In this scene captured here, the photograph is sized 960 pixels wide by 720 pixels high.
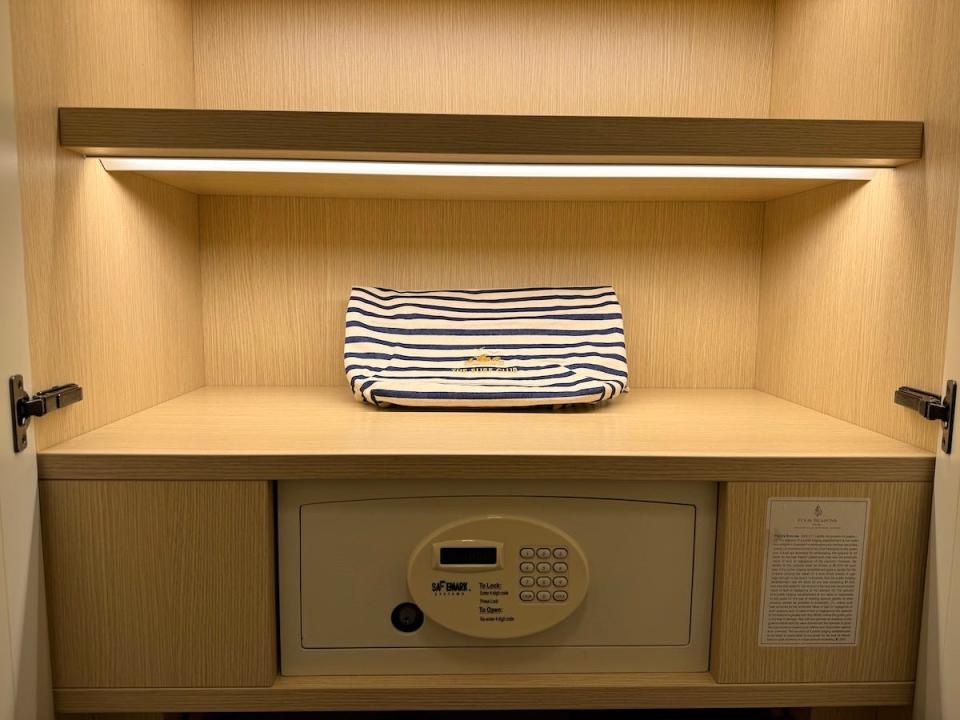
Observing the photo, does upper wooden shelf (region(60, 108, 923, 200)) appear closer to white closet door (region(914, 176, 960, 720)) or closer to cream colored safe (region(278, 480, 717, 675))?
white closet door (region(914, 176, 960, 720))

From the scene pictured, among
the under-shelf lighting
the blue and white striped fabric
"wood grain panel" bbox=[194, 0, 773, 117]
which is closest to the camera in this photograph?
the under-shelf lighting

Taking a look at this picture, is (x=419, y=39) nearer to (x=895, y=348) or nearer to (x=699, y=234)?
(x=699, y=234)

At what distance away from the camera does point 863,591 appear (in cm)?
71

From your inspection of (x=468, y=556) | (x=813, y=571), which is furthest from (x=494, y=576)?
(x=813, y=571)

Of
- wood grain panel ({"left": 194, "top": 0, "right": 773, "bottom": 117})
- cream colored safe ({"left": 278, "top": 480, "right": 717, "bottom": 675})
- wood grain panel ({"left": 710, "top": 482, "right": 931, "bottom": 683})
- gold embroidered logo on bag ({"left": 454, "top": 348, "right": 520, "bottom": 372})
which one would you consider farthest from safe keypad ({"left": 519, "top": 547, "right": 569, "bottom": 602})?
wood grain panel ({"left": 194, "top": 0, "right": 773, "bottom": 117})

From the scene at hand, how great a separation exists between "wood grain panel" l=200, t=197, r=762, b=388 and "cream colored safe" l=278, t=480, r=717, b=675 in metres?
0.45

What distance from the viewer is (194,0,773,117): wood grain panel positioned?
3.40 ft

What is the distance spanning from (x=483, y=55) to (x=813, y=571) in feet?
2.78

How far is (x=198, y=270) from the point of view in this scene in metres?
1.08

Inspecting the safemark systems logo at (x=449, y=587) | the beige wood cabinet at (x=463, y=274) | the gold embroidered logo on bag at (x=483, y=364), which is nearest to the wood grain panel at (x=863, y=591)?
the beige wood cabinet at (x=463, y=274)

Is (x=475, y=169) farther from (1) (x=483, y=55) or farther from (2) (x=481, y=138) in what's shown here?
(1) (x=483, y=55)

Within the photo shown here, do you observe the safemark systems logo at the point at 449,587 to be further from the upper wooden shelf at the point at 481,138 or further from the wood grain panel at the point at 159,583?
the upper wooden shelf at the point at 481,138

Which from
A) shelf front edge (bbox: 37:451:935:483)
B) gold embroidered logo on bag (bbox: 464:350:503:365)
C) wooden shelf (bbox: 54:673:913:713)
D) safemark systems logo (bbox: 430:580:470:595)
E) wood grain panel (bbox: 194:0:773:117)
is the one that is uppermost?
wood grain panel (bbox: 194:0:773:117)

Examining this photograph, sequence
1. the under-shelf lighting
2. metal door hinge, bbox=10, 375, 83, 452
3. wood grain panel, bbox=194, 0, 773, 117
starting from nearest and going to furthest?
1. metal door hinge, bbox=10, 375, 83, 452
2. the under-shelf lighting
3. wood grain panel, bbox=194, 0, 773, 117
